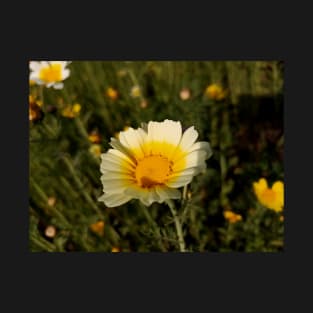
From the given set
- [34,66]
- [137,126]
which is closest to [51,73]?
[34,66]

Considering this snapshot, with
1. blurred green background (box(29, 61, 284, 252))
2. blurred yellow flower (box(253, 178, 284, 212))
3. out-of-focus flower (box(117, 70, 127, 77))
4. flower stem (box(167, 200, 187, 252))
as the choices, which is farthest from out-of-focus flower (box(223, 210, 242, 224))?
out-of-focus flower (box(117, 70, 127, 77))

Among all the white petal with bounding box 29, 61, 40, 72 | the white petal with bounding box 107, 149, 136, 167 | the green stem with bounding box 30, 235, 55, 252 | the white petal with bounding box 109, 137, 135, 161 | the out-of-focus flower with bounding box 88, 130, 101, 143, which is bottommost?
the green stem with bounding box 30, 235, 55, 252

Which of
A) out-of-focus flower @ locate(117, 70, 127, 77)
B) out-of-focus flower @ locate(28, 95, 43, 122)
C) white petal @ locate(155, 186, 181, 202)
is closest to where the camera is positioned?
white petal @ locate(155, 186, 181, 202)

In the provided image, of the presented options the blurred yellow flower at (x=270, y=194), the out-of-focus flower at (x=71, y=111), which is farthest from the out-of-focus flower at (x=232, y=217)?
the out-of-focus flower at (x=71, y=111)

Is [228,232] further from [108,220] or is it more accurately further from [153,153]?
[153,153]

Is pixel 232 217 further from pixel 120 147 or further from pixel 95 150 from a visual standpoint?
pixel 120 147

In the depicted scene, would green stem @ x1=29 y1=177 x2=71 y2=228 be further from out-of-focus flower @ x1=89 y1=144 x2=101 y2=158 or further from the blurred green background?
out-of-focus flower @ x1=89 y1=144 x2=101 y2=158
